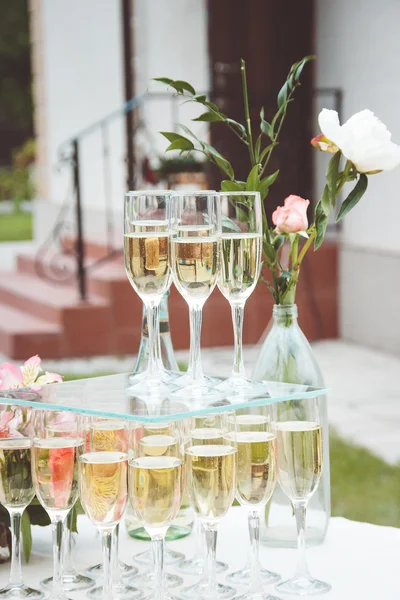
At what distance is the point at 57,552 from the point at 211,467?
0.83 feet

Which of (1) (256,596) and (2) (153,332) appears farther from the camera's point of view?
(2) (153,332)

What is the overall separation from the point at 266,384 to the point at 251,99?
23.6 feet

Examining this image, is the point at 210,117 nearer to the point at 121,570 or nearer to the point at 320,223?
the point at 320,223

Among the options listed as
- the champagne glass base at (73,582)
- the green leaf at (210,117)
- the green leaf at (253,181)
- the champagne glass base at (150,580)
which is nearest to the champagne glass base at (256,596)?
the champagne glass base at (150,580)

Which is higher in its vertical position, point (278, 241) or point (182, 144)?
point (182, 144)

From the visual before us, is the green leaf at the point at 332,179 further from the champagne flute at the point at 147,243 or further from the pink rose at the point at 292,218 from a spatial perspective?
the champagne flute at the point at 147,243

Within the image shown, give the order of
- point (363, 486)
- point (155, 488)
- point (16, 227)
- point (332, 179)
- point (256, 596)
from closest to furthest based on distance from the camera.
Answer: point (155, 488) < point (256, 596) < point (332, 179) < point (363, 486) < point (16, 227)

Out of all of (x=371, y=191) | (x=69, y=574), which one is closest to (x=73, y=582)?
(x=69, y=574)

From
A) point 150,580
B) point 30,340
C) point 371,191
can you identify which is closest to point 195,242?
point 150,580

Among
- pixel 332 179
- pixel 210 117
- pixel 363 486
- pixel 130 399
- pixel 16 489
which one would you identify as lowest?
pixel 363 486

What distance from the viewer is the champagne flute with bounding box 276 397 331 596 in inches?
61.6

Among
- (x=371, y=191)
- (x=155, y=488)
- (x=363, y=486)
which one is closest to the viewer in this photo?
(x=155, y=488)

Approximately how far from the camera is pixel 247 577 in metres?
1.66

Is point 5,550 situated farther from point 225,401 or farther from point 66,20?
point 66,20
